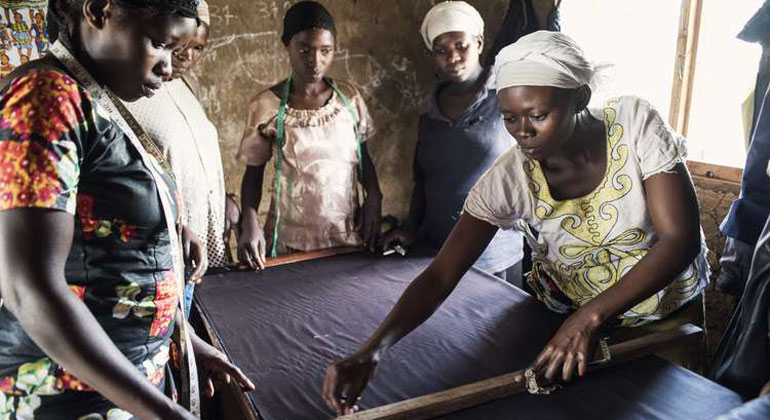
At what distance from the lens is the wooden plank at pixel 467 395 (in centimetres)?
117

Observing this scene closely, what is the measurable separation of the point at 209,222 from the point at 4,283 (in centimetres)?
131

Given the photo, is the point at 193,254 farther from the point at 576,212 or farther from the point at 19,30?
the point at 19,30

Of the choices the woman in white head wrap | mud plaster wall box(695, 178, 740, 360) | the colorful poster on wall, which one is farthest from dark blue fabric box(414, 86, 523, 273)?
the colorful poster on wall

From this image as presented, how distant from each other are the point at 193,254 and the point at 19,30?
1924mm

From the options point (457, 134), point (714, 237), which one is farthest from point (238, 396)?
point (714, 237)

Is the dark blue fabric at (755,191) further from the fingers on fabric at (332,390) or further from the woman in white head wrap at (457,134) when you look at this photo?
the fingers on fabric at (332,390)

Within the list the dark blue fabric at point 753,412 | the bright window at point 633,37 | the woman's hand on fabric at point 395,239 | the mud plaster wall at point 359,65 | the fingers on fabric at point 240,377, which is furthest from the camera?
the mud plaster wall at point 359,65

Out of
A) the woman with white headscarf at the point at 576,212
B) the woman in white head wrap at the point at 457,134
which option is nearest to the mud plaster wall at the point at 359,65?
the woman in white head wrap at the point at 457,134

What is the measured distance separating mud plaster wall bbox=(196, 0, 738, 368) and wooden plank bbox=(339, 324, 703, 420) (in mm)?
2531

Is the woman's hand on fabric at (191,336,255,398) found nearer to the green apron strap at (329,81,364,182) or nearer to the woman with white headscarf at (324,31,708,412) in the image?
the woman with white headscarf at (324,31,708,412)

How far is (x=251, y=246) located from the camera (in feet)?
7.66

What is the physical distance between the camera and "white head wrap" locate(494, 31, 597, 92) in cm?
138

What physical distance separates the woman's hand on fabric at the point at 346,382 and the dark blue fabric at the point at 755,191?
129 centimetres

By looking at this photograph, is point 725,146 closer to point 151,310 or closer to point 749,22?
point 749,22
